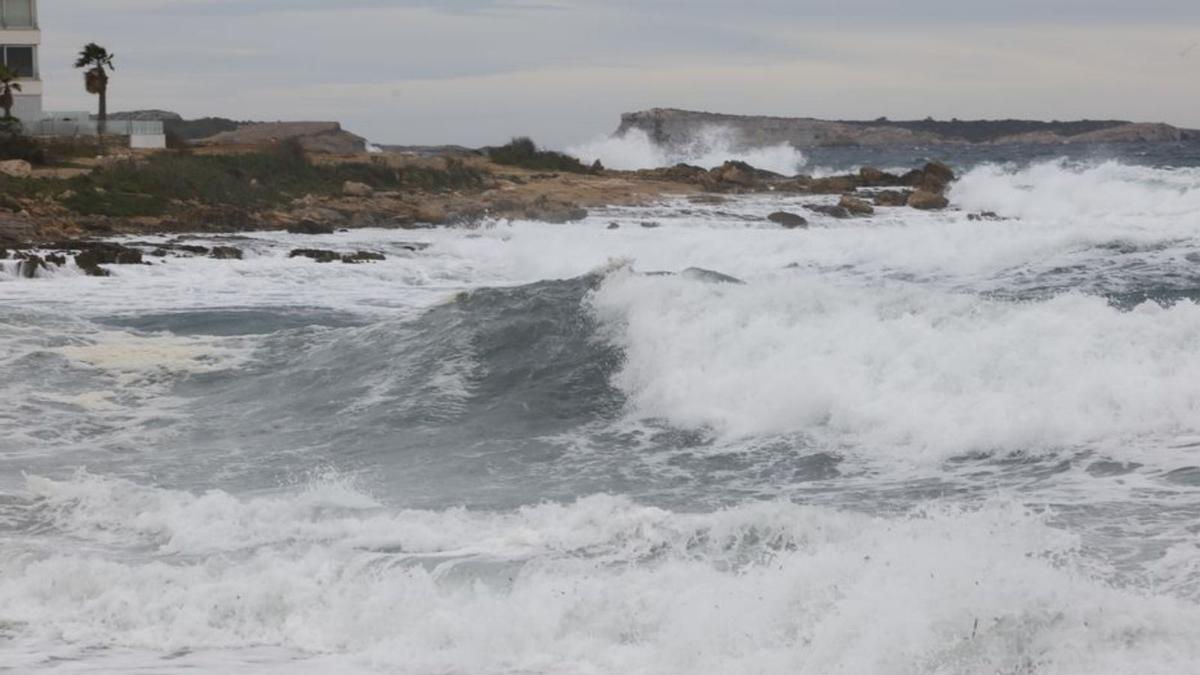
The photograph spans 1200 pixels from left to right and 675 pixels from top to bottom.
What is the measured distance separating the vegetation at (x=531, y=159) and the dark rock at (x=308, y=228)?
766 inches

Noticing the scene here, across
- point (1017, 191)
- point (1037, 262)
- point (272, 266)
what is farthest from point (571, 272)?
point (1017, 191)

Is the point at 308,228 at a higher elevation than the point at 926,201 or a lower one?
lower

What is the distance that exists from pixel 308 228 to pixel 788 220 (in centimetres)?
1165

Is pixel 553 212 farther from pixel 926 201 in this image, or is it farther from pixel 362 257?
pixel 926 201

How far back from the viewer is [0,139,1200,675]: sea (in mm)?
9195

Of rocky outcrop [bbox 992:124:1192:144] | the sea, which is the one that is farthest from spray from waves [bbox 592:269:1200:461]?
rocky outcrop [bbox 992:124:1192:144]

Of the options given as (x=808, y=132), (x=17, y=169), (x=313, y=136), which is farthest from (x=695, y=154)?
(x=808, y=132)

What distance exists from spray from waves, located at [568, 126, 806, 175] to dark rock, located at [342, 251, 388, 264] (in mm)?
40933

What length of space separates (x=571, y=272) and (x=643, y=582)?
2214 centimetres

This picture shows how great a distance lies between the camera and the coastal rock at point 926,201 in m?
47.2

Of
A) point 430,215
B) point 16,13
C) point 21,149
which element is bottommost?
point 430,215

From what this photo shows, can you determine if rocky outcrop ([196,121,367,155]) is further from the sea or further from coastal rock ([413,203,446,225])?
the sea

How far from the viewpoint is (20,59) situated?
49812 millimetres

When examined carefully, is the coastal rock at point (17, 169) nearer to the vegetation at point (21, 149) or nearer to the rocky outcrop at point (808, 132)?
the vegetation at point (21, 149)
